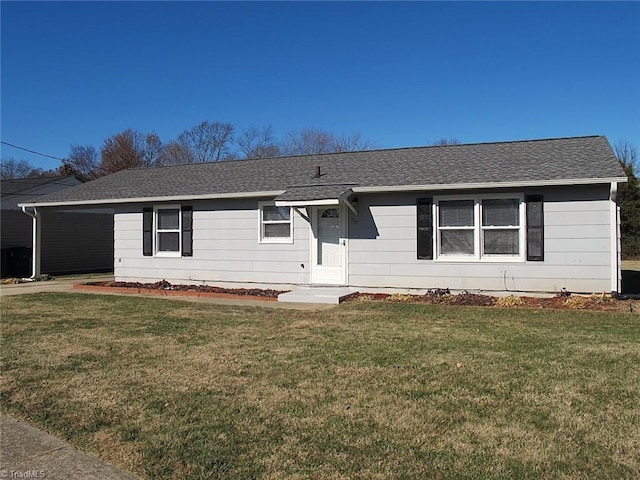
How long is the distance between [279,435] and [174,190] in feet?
38.6

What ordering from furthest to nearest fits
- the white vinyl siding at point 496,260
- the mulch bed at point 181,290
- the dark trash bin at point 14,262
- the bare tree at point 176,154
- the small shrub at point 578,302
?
the bare tree at point 176,154 → the dark trash bin at point 14,262 → the mulch bed at point 181,290 → the white vinyl siding at point 496,260 → the small shrub at point 578,302

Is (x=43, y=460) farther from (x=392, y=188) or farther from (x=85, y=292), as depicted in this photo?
(x=85, y=292)

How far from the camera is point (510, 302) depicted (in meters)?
10.6

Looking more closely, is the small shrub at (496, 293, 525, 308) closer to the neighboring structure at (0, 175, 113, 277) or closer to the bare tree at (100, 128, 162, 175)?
the neighboring structure at (0, 175, 113, 277)

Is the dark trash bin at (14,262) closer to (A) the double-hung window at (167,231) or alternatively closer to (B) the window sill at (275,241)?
(A) the double-hung window at (167,231)

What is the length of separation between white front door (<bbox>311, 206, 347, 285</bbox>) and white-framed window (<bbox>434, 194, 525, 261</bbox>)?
92.5 inches

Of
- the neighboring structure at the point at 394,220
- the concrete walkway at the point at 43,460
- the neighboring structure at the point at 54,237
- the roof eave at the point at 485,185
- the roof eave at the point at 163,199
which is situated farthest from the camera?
the neighboring structure at the point at 54,237

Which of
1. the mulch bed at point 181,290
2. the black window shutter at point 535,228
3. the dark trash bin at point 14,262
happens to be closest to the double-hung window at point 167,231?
the mulch bed at point 181,290

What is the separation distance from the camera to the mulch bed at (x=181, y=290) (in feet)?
42.2

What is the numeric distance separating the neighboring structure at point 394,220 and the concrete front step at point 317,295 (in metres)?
0.59

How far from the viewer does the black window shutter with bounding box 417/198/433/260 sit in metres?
12.0

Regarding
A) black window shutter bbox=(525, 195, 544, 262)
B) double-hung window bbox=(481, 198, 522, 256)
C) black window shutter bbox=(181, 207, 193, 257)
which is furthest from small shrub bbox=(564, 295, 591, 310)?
black window shutter bbox=(181, 207, 193, 257)

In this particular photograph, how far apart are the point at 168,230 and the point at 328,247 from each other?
15.8 feet

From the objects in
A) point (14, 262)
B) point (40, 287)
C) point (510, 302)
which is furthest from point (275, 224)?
point (14, 262)
